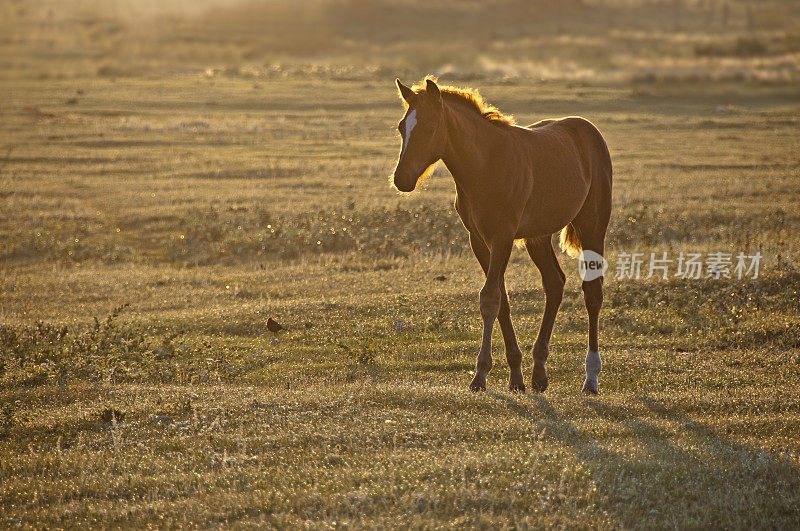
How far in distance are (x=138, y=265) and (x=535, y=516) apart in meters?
17.4

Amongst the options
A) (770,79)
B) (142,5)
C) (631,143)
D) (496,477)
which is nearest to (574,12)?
(770,79)

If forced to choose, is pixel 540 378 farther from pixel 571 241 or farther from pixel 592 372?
pixel 571 241

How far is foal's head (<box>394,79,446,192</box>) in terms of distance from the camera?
29.1 feet

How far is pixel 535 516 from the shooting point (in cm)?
626

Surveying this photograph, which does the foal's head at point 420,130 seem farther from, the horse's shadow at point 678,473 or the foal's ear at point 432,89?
the horse's shadow at point 678,473

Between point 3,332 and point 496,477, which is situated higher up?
point 496,477

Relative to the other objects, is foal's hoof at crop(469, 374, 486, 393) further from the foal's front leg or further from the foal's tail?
the foal's tail

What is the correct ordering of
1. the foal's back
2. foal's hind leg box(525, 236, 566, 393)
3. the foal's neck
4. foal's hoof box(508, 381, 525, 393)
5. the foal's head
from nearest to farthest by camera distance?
the foal's head
the foal's neck
the foal's back
foal's hoof box(508, 381, 525, 393)
foal's hind leg box(525, 236, 566, 393)

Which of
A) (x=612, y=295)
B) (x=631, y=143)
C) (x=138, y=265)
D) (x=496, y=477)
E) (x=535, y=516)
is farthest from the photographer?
(x=631, y=143)

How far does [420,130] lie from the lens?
901cm

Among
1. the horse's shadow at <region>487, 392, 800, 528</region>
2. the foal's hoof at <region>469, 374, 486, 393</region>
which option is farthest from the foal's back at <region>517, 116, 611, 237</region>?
the horse's shadow at <region>487, 392, 800, 528</region>

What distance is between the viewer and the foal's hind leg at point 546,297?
1059 centimetres

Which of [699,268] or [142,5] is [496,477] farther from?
[142,5]

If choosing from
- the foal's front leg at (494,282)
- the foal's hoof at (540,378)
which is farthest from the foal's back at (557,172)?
the foal's hoof at (540,378)
